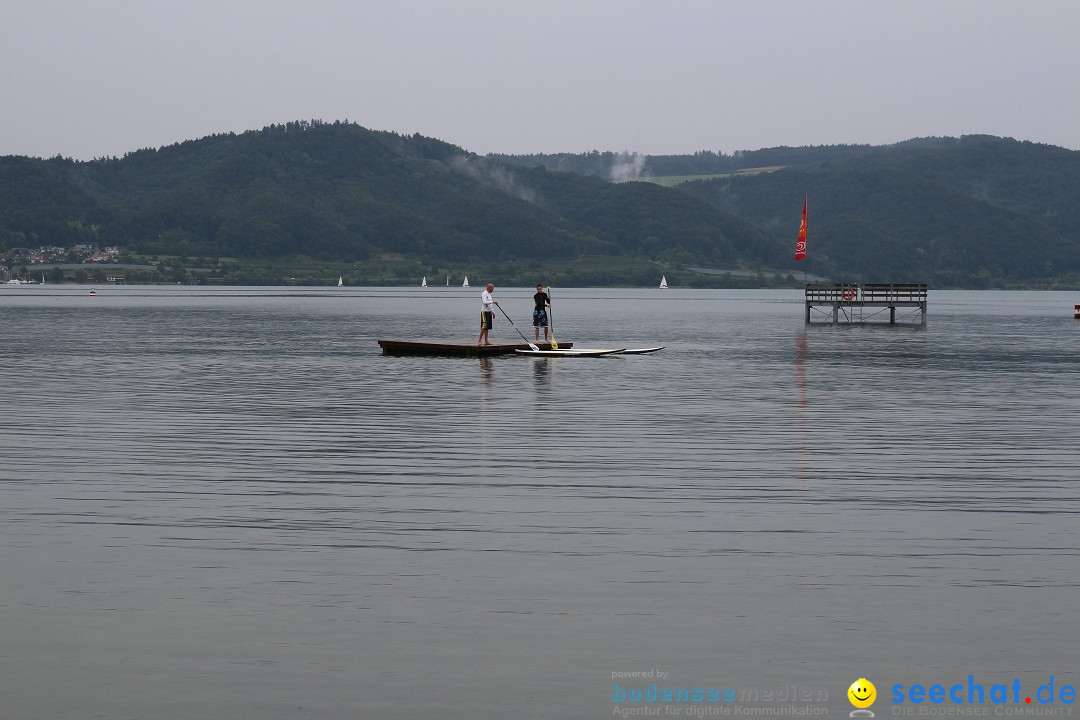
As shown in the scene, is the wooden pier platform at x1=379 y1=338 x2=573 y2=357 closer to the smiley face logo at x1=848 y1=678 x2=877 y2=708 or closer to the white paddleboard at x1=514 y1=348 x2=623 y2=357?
the white paddleboard at x1=514 y1=348 x2=623 y2=357

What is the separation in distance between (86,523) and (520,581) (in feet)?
20.4

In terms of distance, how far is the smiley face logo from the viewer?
8.79m

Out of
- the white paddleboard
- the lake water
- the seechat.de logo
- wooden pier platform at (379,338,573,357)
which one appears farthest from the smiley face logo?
wooden pier platform at (379,338,573,357)

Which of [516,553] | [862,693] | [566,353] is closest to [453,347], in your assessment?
[566,353]

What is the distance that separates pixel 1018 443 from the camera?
2453 cm

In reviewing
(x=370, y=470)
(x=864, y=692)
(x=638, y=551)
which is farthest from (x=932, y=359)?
(x=864, y=692)

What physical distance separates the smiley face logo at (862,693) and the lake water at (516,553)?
0.14 meters

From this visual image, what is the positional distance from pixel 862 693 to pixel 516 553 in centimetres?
551

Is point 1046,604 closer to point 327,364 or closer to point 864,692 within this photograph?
point 864,692

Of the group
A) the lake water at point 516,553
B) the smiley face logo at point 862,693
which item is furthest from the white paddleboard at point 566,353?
the smiley face logo at point 862,693

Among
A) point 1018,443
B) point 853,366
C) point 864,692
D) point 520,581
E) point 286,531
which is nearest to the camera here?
point 864,692

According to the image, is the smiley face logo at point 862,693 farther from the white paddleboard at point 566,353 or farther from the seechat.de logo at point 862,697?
the white paddleboard at point 566,353

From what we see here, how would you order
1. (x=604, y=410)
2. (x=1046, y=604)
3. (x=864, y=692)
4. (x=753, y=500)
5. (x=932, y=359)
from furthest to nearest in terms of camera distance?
(x=932, y=359) < (x=604, y=410) < (x=753, y=500) < (x=1046, y=604) < (x=864, y=692)

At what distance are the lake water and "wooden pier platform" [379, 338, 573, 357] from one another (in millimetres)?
17571
